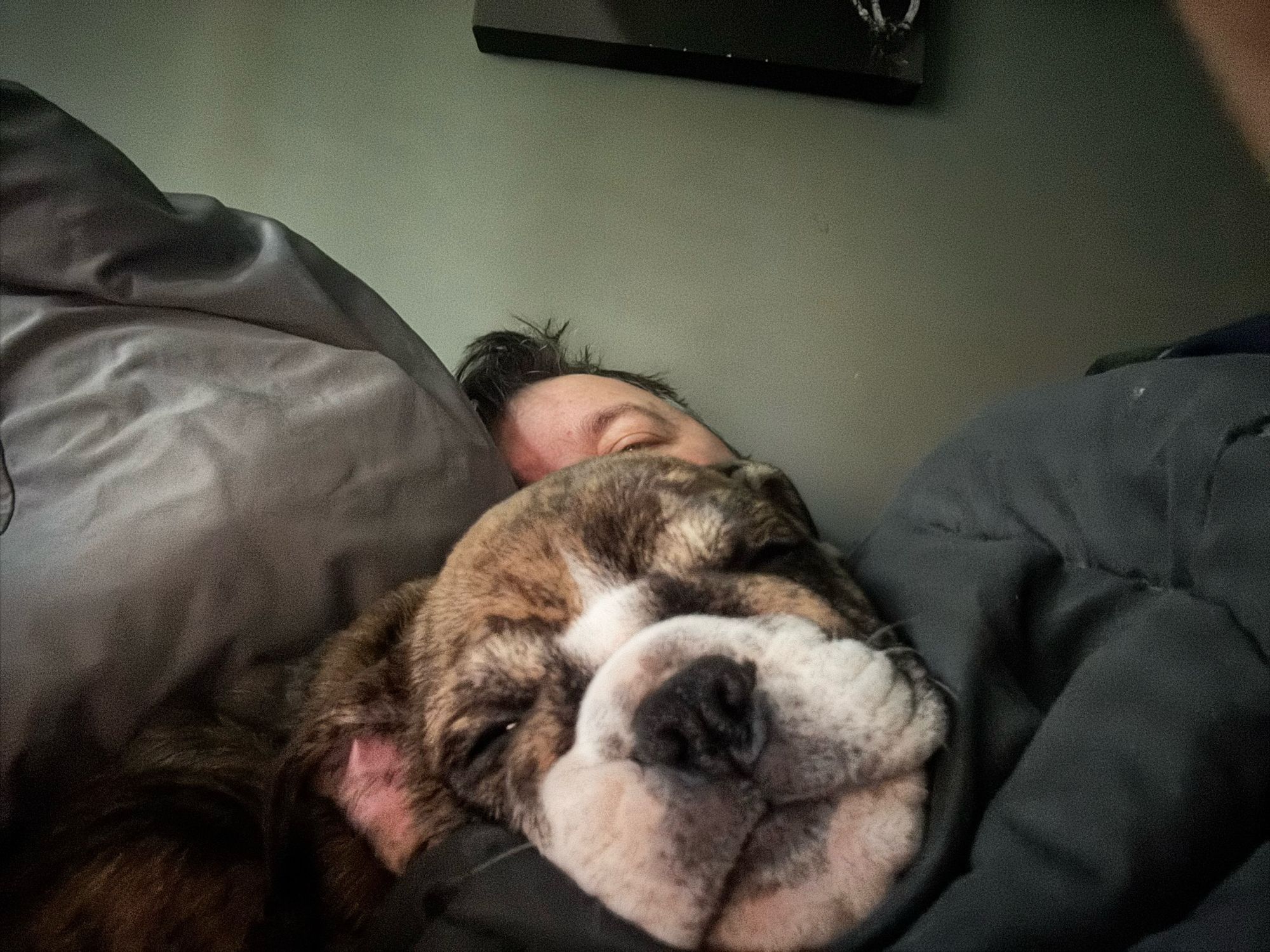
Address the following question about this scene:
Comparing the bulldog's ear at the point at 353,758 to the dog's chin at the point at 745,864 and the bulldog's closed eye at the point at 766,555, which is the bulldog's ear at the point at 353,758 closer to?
the dog's chin at the point at 745,864

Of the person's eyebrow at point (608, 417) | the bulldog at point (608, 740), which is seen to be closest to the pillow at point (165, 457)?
the bulldog at point (608, 740)

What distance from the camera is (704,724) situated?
764mm

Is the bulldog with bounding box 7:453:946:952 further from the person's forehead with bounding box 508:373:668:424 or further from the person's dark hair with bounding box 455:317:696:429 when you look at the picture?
the person's dark hair with bounding box 455:317:696:429

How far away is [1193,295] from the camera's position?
2.45 m

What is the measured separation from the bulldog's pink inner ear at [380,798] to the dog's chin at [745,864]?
0.36 meters

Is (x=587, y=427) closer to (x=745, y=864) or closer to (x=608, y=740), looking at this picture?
(x=608, y=740)

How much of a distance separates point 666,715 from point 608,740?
0.08m

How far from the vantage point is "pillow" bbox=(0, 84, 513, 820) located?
3.11ft

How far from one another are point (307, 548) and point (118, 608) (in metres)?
0.24

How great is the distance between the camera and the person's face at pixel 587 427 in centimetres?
164

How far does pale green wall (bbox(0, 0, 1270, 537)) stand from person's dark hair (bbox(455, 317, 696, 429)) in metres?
0.15

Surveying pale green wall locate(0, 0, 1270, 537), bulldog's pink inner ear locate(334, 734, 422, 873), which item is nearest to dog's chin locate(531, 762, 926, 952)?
bulldog's pink inner ear locate(334, 734, 422, 873)

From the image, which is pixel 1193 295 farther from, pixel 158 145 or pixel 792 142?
pixel 158 145

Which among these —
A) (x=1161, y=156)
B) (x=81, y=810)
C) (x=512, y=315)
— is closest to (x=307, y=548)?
(x=81, y=810)
